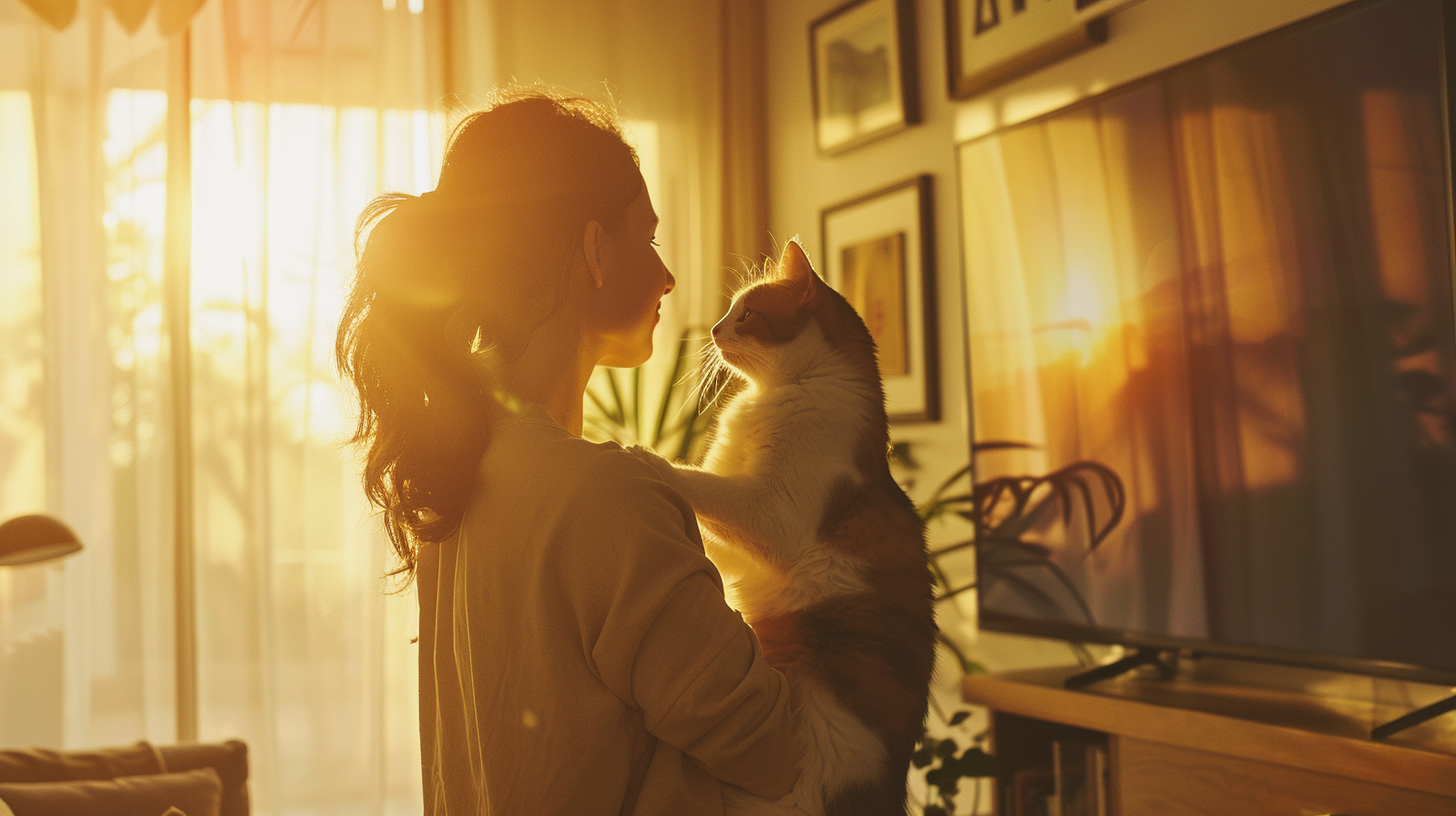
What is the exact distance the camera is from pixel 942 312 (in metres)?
2.84

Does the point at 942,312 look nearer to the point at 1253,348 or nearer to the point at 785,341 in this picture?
the point at 1253,348

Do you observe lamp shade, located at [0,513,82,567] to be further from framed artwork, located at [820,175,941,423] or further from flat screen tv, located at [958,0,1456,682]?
framed artwork, located at [820,175,941,423]

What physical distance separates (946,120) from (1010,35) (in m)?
0.35

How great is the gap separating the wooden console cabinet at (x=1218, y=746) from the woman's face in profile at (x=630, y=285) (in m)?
1.14

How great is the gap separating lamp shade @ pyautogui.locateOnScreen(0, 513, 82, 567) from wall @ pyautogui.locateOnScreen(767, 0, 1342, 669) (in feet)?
6.10

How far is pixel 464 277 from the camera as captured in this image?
0.89 metres

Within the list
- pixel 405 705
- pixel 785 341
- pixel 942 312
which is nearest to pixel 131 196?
pixel 405 705

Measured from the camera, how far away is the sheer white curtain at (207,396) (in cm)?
310

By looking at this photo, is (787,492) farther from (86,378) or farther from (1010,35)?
(86,378)

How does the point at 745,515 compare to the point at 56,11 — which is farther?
the point at 56,11

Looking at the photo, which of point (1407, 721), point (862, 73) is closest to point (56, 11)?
point (862, 73)

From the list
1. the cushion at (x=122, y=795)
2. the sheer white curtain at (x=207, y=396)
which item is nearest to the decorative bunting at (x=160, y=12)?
the sheer white curtain at (x=207, y=396)

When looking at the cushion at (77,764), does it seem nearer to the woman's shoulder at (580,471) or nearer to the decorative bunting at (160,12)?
the woman's shoulder at (580,471)

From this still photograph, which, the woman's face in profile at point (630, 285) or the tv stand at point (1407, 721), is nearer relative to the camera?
the woman's face in profile at point (630, 285)
